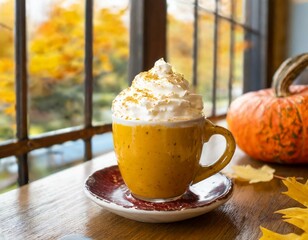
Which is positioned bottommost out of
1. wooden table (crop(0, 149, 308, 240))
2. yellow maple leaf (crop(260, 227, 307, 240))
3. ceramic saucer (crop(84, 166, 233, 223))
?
wooden table (crop(0, 149, 308, 240))

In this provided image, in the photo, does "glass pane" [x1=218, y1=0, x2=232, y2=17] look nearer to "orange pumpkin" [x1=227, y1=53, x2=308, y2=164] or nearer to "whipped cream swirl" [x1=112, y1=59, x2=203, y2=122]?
"orange pumpkin" [x1=227, y1=53, x2=308, y2=164]

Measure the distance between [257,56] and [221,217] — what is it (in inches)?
63.2

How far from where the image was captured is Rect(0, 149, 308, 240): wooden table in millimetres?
375

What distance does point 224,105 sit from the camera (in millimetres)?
1564

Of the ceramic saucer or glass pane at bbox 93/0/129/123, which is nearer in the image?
the ceramic saucer

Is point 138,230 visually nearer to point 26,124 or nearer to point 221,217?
point 221,217

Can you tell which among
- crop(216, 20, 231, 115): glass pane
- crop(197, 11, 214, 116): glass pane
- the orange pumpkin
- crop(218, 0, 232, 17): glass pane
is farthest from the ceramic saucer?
crop(218, 0, 232, 17): glass pane

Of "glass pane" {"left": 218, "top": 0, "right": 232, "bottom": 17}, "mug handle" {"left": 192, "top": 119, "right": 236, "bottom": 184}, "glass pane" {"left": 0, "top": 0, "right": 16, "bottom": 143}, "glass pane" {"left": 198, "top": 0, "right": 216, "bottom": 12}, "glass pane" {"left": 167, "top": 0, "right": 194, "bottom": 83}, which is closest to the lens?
"mug handle" {"left": 192, "top": 119, "right": 236, "bottom": 184}

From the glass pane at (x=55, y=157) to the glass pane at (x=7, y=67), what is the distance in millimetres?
121

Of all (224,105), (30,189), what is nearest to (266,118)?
(30,189)

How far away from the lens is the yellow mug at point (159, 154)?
0.39 m

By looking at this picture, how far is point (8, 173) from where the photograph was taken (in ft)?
2.53

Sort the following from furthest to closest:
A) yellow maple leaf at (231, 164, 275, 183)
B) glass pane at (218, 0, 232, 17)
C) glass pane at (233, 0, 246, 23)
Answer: glass pane at (233, 0, 246, 23) < glass pane at (218, 0, 232, 17) < yellow maple leaf at (231, 164, 275, 183)

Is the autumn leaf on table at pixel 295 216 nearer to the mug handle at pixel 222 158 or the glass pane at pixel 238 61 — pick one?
the mug handle at pixel 222 158
